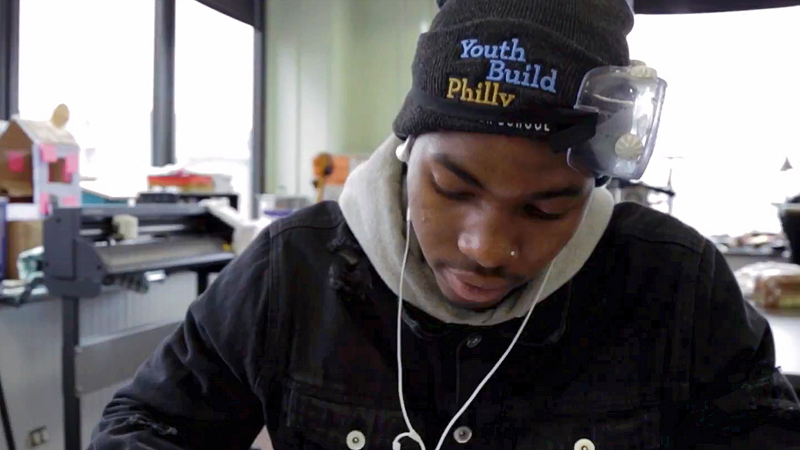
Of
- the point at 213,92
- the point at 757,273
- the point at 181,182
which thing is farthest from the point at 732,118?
the point at 181,182

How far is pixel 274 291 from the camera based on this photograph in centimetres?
92

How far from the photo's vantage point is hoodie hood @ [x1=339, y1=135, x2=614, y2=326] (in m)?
0.83

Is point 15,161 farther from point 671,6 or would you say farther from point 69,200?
point 671,6

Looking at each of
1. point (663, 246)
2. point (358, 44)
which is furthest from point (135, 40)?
point (663, 246)

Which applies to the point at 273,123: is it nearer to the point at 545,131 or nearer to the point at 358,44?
the point at 358,44

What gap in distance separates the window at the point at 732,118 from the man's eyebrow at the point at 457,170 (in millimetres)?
3677

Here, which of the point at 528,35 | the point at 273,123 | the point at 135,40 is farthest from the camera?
the point at 273,123

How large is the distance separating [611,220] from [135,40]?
3.07 meters

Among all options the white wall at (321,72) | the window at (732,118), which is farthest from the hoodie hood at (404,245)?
the white wall at (321,72)

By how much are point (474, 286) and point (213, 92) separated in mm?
3692

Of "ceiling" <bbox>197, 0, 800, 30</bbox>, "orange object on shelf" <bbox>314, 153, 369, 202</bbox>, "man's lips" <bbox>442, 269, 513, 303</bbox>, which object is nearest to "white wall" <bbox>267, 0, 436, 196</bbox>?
"ceiling" <bbox>197, 0, 800, 30</bbox>

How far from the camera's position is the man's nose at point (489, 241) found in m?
0.68

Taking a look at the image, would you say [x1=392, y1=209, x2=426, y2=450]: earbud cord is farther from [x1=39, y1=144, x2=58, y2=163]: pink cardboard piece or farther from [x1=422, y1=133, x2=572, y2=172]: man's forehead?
[x1=39, y1=144, x2=58, y2=163]: pink cardboard piece

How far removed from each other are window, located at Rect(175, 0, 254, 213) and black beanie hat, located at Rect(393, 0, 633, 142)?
9.86 ft
